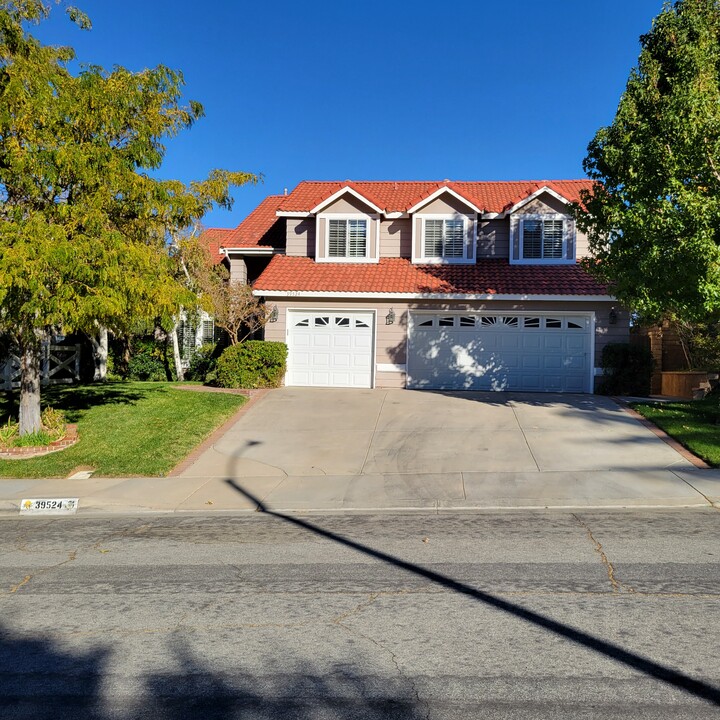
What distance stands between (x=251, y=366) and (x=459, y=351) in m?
6.19

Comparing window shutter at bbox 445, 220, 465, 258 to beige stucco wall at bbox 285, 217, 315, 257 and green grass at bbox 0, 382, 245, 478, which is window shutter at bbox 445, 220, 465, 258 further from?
green grass at bbox 0, 382, 245, 478

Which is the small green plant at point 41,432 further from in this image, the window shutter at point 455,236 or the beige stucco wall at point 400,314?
the window shutter at point 455,236

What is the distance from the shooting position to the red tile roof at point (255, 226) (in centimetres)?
2335

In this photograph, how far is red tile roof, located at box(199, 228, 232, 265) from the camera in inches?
852

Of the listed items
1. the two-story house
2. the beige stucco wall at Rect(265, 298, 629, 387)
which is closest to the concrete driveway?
the two-story house

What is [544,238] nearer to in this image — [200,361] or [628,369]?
[628,369]

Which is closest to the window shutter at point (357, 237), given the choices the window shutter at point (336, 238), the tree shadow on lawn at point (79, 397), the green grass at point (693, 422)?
the window shutter at point (336, 238)

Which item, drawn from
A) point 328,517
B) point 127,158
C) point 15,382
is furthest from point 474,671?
point 15,382

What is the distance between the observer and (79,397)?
688 inches

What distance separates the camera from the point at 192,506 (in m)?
9.90

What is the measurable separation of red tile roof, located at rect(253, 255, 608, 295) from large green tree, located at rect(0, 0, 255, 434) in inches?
268

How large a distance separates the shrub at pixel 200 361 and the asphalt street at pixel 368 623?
1492 cm

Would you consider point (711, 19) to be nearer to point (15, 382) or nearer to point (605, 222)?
point (605, 222)

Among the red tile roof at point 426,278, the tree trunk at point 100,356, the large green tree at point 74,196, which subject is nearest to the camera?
the large green tree at point 74,196
